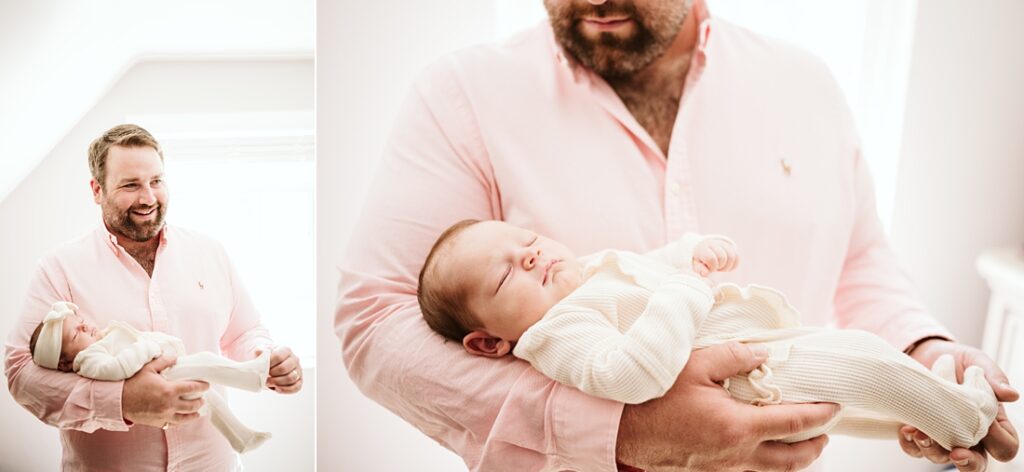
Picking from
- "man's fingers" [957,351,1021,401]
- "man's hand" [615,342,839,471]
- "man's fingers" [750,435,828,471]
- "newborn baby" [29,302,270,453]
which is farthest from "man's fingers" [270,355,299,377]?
"man's fingers" [957,351,1021,401]

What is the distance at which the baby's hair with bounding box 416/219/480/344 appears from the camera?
1.07 meters

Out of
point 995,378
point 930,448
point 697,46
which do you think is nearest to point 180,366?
point 697,46

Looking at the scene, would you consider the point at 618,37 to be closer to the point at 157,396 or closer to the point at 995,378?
the point at 995,378

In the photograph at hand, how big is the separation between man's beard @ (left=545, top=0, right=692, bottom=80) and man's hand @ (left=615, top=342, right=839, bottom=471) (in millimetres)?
472

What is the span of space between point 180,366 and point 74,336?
0.46 ft

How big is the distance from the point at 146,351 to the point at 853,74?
4.58 feet

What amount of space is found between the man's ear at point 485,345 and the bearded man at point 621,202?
0.01 meters

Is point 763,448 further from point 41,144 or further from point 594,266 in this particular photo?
point 41,144

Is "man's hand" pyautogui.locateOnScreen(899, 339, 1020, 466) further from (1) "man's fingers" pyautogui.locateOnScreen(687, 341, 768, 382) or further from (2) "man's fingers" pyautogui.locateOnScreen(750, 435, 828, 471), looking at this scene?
(1) "man's fingers" pyautogui.locateOnScreen(687, 341, 768, 382)

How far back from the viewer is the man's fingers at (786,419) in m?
1.00

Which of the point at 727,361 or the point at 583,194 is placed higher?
the point at 583,194

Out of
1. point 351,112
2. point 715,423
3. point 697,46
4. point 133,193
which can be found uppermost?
point 697,46

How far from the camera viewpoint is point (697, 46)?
1344mm

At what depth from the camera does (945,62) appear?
171 centimetres
